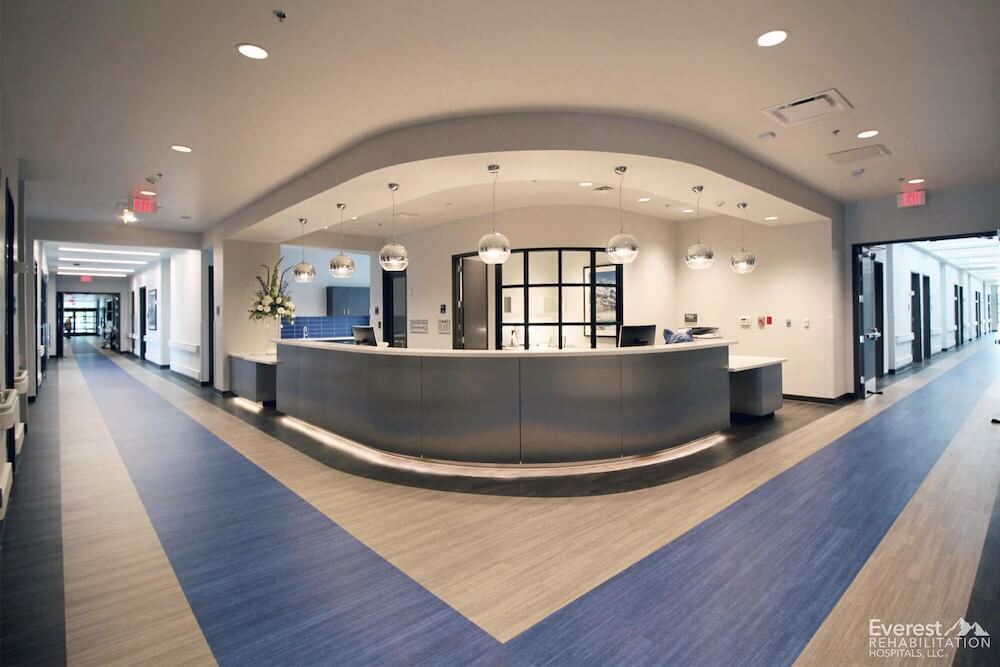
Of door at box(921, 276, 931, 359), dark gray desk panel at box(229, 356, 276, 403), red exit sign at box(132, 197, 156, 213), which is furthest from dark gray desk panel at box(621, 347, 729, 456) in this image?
door at box(921, 276, 931, 359)

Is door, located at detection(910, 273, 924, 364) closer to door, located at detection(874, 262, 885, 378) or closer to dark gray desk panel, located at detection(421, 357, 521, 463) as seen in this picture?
door, located at detection(874, 262, 885, 378)

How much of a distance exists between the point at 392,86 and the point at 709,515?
3.96 metres

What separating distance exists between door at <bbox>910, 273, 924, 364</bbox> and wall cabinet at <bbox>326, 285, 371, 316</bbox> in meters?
15.1

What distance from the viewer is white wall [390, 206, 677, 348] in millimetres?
8320

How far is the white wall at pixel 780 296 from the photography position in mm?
7828

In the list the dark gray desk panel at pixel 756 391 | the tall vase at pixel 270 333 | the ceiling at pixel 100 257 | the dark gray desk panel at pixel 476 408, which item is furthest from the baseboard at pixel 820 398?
Answer: the ceiling at pixel 100 257

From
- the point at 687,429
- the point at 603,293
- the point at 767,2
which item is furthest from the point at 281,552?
the point at 603,293

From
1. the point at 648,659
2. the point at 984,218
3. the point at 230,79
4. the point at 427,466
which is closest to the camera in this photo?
the point at 648,659

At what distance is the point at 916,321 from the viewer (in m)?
13.4

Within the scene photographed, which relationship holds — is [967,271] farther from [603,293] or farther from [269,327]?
[269,327]

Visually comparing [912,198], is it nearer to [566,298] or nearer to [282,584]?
[566,298]

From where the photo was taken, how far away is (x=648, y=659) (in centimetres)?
204

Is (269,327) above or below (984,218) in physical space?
below

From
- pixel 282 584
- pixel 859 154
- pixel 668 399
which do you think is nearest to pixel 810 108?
pixel 859 154
